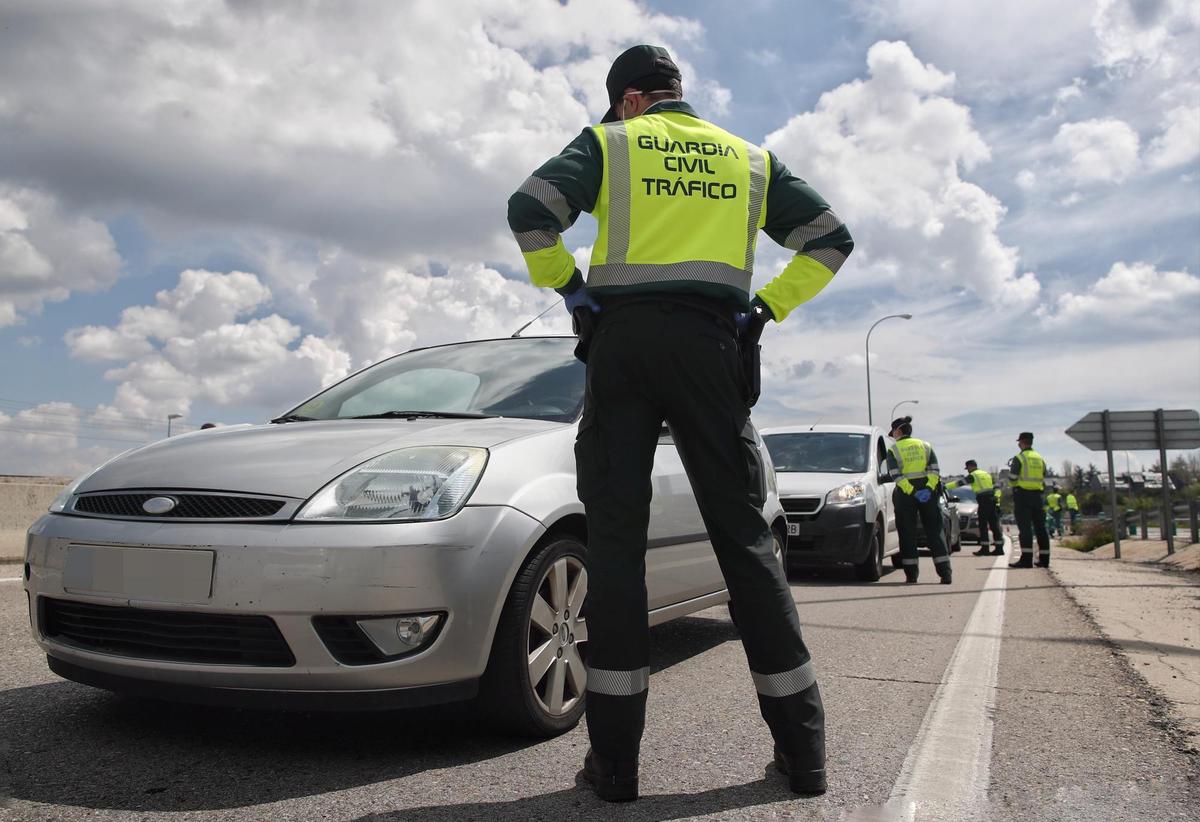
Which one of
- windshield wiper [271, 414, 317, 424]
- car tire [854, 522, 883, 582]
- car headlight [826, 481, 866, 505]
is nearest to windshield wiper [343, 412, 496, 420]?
windshield wiper [271, 414, 317, 424]

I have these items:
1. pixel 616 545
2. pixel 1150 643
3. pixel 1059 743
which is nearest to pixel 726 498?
pixel 616 545

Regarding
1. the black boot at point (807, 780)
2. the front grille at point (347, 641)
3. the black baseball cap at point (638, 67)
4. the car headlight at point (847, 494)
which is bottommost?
the black boot at point (807, 780)

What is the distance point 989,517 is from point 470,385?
15.7 meters

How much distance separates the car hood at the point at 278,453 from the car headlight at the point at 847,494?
642 cm

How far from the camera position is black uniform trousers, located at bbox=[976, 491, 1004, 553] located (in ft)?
56.7

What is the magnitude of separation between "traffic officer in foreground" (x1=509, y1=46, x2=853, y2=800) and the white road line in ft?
0.90

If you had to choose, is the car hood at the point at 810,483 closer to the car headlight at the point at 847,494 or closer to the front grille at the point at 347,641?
the car headlight at the point at 847,494

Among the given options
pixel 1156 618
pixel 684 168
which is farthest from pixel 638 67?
pixel 1156 618

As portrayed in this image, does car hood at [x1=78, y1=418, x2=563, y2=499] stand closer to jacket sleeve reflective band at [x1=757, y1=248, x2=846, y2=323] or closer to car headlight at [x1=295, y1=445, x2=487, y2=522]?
car headlight at [x1=295, y1=445, x2=487, y2=522]

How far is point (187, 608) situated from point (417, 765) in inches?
30.7

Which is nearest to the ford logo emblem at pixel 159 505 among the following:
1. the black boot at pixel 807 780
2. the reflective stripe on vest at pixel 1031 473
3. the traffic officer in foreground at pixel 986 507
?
the black boot at pixel 807 780

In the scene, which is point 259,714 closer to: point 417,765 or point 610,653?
point 417,765

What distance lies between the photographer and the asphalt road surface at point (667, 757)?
2.41 metres

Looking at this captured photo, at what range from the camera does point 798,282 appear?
2.82 metres
